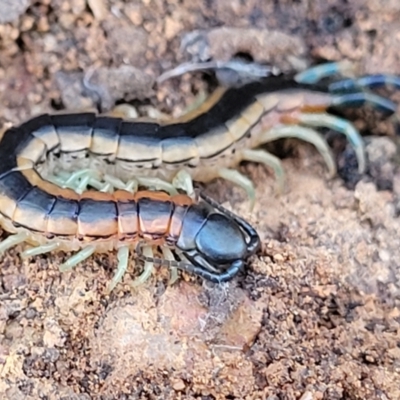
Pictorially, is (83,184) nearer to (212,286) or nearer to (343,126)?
→ (212,286)

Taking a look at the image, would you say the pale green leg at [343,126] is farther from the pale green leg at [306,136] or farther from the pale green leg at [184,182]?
the pale green leg at [184,182]

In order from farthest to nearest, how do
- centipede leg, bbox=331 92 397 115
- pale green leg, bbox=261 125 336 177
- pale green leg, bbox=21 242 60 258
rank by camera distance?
centipede leg, bbox=331 92 397 115 → pale green leg, bbox=261 125 336 177 → pale green leg, bbox=21 242 60 258

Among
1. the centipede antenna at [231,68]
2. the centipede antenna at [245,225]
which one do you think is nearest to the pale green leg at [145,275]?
the centipede antenna at [245,225]

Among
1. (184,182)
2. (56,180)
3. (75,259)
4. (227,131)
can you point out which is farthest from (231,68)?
(75,259)

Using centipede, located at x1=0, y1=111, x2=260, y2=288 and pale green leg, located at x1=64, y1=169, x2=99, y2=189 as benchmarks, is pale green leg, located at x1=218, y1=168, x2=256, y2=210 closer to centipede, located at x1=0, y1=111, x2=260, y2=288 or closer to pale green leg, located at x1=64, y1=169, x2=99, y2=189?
centipede, located at x1=0, y1=111, x2=260, y2=288

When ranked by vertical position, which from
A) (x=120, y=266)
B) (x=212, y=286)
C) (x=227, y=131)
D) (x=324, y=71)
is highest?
(x=324, y=71)

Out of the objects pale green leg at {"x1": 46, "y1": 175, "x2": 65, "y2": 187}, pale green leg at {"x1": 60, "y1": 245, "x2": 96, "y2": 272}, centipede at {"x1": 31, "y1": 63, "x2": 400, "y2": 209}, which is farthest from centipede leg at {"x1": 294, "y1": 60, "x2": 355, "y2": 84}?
pale green leg at {"x1": 60, "y1": 245, "x2": 96, "y2": 272}
